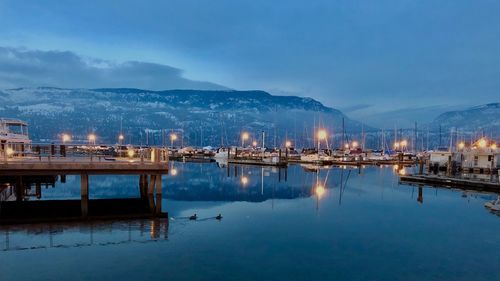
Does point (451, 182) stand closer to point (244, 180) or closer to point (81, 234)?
point (244, 180)

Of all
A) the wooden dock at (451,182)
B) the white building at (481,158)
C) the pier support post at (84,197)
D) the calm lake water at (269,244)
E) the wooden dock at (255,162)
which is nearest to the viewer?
the calm lake water at (269,244)

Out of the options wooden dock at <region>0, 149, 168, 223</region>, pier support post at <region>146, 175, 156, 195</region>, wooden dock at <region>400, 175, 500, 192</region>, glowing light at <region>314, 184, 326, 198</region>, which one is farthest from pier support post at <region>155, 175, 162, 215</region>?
wooden dock at <region>400, 175, 500, 192</region>

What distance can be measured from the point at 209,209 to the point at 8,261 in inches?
746

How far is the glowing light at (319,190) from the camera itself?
157 feet

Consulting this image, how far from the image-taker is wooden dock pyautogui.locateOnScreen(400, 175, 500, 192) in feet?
165

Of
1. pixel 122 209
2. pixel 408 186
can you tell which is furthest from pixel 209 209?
pixel 408 186

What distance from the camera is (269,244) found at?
24047 millimetres

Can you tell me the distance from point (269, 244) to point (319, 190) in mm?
28553

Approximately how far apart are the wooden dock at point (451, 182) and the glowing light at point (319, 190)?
557 inches

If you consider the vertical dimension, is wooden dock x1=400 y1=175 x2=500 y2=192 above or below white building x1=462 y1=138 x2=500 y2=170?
below

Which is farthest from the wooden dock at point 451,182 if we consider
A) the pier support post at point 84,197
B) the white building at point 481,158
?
the pier support post at point 84,197

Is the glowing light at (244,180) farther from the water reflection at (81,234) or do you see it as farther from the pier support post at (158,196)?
the water reflection at (81,234)

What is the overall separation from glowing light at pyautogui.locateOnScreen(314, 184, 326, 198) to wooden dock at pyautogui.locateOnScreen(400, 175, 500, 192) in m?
14.1

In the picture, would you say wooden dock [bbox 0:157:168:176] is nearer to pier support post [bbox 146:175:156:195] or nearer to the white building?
pier support post [bbox 146:175:156:195]
